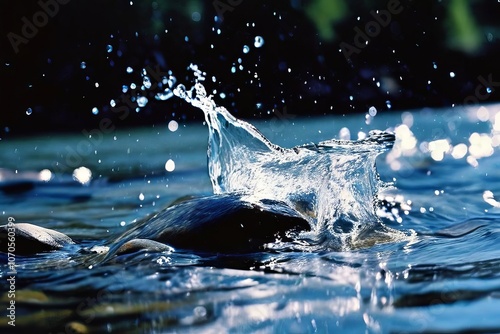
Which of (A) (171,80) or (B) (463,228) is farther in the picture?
(A) (171,80)

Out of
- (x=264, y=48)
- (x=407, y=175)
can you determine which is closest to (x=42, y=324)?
(x=407, y=175)

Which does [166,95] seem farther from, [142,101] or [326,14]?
[326,14]

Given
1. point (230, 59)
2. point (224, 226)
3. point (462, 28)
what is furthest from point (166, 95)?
point (224, 226)

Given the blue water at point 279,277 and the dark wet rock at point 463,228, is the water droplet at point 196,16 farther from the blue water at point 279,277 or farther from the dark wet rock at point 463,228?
the dark wet rock at point 463,228

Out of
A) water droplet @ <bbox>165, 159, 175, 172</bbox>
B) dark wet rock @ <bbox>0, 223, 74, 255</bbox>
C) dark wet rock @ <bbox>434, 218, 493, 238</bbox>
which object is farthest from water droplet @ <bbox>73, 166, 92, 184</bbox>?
dark wet rock @ <bbox>434, 218, 493, 238</bbox>

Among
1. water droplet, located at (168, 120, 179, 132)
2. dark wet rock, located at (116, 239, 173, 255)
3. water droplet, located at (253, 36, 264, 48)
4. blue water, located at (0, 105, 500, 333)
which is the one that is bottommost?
blue water, located at (0, 105, 500, 333)

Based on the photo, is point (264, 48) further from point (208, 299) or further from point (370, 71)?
point (208, 299)

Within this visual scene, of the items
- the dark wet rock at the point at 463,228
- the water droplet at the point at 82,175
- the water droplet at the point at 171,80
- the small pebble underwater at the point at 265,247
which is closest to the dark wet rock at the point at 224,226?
the small pebble underwater at the point at 265,247

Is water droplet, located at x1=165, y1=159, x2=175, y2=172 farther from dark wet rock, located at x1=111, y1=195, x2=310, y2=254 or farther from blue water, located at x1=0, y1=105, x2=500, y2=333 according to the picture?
dark wet rock, located at x1=111, y1=195, x2=310, y2=254
